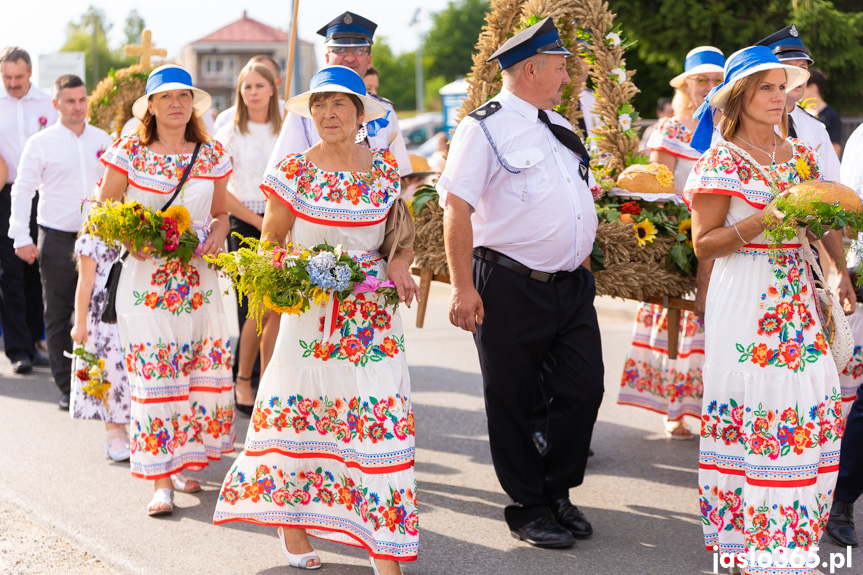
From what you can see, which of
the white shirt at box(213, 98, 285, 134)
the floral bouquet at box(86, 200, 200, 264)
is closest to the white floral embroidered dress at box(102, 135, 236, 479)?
the floral bouquet at box(86, 200, 200, 264)

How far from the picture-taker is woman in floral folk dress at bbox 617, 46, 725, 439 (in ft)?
20.9

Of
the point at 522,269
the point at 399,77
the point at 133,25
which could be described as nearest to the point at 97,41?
the point at 133,25

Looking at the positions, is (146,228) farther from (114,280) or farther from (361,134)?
(361,134)

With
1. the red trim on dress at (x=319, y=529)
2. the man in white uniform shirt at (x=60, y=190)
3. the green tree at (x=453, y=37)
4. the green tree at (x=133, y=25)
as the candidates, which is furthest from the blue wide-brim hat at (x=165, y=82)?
the green tree at (x=133, y=25)

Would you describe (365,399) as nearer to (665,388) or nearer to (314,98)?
(314,98)

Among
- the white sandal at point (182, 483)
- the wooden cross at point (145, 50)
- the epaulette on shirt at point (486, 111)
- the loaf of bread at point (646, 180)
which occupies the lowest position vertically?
the white sandal at point (182, 483)

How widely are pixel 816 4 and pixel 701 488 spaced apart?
47.4ft

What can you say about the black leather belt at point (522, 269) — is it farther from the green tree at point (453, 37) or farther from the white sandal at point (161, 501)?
the green tree at point (453, 37)

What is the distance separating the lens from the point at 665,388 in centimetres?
662

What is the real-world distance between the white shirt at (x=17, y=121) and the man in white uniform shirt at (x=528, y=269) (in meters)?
5.71

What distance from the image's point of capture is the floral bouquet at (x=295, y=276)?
4.30 metres

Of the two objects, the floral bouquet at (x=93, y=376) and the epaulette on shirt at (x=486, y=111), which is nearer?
the epaulette on shirt at (x=486, y=111)

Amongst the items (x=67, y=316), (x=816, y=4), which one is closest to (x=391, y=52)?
(x=816, y=4)

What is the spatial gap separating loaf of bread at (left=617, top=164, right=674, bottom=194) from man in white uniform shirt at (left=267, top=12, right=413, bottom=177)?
4.52ft
